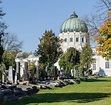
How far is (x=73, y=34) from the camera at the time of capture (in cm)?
13588

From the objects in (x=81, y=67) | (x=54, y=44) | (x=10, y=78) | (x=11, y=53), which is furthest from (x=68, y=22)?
(x=10, y=78)

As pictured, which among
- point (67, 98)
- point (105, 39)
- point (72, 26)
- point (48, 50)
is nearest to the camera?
point (67, 98)

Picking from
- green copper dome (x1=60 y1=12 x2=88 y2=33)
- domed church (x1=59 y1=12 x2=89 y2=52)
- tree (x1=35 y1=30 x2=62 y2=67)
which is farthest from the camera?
green copper dome (x1=60 y1=12 x2=88 y2=33)

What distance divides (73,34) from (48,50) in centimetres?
7508

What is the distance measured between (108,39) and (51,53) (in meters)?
30.2

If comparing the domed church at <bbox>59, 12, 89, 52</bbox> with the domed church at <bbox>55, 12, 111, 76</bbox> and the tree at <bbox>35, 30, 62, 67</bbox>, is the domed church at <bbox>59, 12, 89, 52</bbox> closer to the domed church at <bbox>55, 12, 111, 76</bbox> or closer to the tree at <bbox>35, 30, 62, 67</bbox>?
the domed church at <bbox>55, 12, 111, 76</bbox>

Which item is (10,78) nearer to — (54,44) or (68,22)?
(54,44)

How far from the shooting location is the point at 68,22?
140 meters

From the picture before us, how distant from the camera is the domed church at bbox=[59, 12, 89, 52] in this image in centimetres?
13312

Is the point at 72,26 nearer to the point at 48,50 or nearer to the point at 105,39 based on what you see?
the point at 48,50

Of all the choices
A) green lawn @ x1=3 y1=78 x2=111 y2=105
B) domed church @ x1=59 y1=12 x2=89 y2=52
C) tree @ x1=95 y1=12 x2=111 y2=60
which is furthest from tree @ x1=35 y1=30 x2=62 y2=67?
domed church @ x1=59 y1=12 x2=89 y2=52

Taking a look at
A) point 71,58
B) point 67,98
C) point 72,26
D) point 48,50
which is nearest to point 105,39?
point 67,98

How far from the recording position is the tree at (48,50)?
6156cm

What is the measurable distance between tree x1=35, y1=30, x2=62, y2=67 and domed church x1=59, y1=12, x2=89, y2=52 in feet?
229
